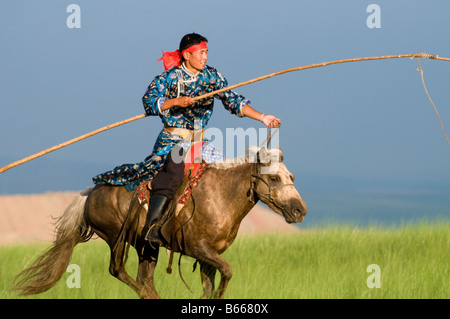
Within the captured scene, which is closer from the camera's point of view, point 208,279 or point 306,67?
point 306,67

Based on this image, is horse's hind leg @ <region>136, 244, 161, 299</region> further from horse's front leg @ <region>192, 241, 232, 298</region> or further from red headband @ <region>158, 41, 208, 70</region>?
red headband @ <region>158, 41, 208, 70</region>

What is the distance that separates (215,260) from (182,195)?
81cm

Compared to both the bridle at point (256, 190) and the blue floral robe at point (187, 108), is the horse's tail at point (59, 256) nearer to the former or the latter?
the blue floral robe at point (187, 108)

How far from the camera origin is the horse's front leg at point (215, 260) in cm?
627

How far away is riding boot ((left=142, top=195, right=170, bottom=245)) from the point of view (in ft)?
21.9

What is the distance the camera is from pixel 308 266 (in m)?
10.2

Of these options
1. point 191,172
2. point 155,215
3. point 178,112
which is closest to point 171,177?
point 191,172

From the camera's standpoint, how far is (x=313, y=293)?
719 centimetres

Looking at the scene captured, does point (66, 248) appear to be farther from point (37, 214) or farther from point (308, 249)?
point (37, 214)

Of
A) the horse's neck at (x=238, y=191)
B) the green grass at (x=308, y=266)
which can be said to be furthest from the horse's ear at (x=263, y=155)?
the green grass at (x=308, y=266)

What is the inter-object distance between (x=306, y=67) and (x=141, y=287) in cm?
324

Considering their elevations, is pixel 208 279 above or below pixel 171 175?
below

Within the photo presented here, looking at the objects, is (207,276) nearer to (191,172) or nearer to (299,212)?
(191,172)

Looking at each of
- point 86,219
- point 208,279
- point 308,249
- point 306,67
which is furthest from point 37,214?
point 306,67
